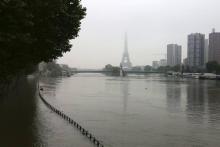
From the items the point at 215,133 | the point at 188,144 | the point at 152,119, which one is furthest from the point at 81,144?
the point at 152,119

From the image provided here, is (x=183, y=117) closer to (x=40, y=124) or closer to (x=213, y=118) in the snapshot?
(x=213, y=118)

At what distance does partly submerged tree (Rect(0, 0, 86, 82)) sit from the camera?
21.7 metres

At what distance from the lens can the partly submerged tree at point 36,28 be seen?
2174cm

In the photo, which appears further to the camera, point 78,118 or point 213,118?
point 213,118

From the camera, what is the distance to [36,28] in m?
26.2


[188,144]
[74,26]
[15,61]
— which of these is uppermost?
[74,26]

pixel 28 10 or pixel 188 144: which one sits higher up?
pixel 28 10

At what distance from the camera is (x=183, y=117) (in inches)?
1622

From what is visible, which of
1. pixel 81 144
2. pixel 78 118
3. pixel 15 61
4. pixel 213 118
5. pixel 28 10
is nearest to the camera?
pixel 28 10

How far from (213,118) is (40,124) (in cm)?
1739

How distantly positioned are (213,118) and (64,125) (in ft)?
52.2

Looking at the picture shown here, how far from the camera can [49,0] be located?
2402 centimetres

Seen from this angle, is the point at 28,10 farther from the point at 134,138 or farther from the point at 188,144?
the point at 188,144

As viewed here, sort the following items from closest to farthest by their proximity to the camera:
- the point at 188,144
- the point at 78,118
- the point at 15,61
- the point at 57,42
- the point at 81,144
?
the point at 81,144
the point at 188,144
the point at 15,61
the point at 57,42
the point at 78,118
